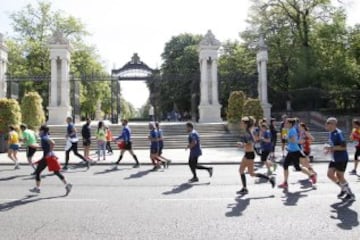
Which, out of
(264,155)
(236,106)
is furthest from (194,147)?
(236,106)

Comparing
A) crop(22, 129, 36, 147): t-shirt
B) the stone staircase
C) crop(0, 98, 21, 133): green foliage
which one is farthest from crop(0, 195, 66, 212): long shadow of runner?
the stone staircase

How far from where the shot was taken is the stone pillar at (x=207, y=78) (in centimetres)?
2959

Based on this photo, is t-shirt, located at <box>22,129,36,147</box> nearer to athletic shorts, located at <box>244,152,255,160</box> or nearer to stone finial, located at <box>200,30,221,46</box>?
athletic shorts, located at <box>244,152,255,160</box>

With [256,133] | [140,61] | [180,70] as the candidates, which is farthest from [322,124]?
[180,70]

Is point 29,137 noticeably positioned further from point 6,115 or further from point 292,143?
point 6,115

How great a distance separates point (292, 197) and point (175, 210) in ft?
8.68

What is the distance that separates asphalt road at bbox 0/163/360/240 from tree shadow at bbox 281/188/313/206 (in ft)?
0.04

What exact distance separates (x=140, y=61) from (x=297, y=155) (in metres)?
25.2

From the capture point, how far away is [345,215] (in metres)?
7.12

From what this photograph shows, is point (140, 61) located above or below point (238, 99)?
above

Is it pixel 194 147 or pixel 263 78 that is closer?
pixel 194 147

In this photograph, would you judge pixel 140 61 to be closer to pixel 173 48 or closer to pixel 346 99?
pixel 346 99

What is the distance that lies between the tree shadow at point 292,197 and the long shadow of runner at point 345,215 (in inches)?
29.4

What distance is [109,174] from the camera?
13.2 meters
